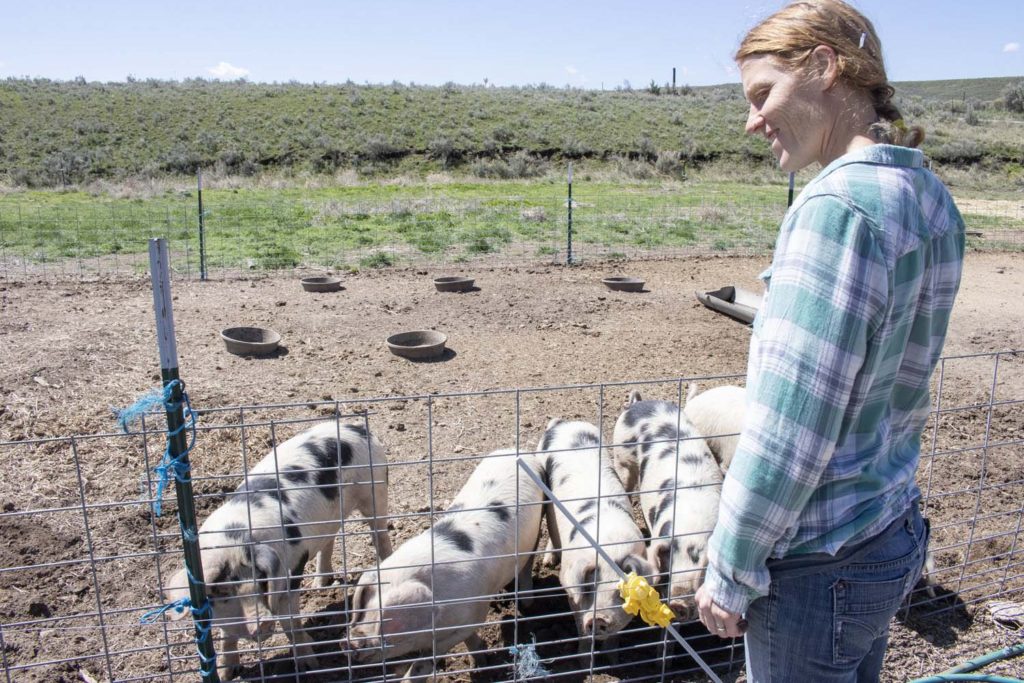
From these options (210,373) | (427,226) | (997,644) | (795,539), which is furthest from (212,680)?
(427,226)

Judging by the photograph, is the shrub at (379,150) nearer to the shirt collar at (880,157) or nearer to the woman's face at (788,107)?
the woman's face at (788,107)

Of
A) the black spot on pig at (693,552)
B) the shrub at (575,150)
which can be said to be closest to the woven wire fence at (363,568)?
the black spot on pig at (693,552)

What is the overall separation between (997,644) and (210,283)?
11232mm

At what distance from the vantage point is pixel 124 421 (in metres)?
2.80

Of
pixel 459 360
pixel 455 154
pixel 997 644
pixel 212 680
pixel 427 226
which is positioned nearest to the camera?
pixel 212 680

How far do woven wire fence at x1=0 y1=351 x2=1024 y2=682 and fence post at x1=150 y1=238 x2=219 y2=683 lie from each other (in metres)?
0.18

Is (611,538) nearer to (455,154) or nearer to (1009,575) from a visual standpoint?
(1009,575)

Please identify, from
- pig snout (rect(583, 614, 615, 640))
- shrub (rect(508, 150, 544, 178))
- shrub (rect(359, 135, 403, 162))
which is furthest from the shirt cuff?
shrub (rect(359, 135, 403, 162))

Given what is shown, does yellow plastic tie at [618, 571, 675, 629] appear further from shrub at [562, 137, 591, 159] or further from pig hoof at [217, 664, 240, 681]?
shrub at [562, 137, 591, 159]

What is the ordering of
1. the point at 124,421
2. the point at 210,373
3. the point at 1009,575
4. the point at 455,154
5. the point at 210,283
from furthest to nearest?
the point at 455,154
the point at 210,283
the point at 210,373
the point at 1009,575
the point at 124,421

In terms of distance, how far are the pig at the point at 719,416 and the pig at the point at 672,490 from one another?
0.63 feet

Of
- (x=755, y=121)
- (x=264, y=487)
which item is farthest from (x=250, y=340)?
(x=755, y=121)

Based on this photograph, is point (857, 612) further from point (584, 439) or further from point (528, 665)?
point (584, 439)

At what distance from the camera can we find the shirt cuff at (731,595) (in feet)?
5.73
